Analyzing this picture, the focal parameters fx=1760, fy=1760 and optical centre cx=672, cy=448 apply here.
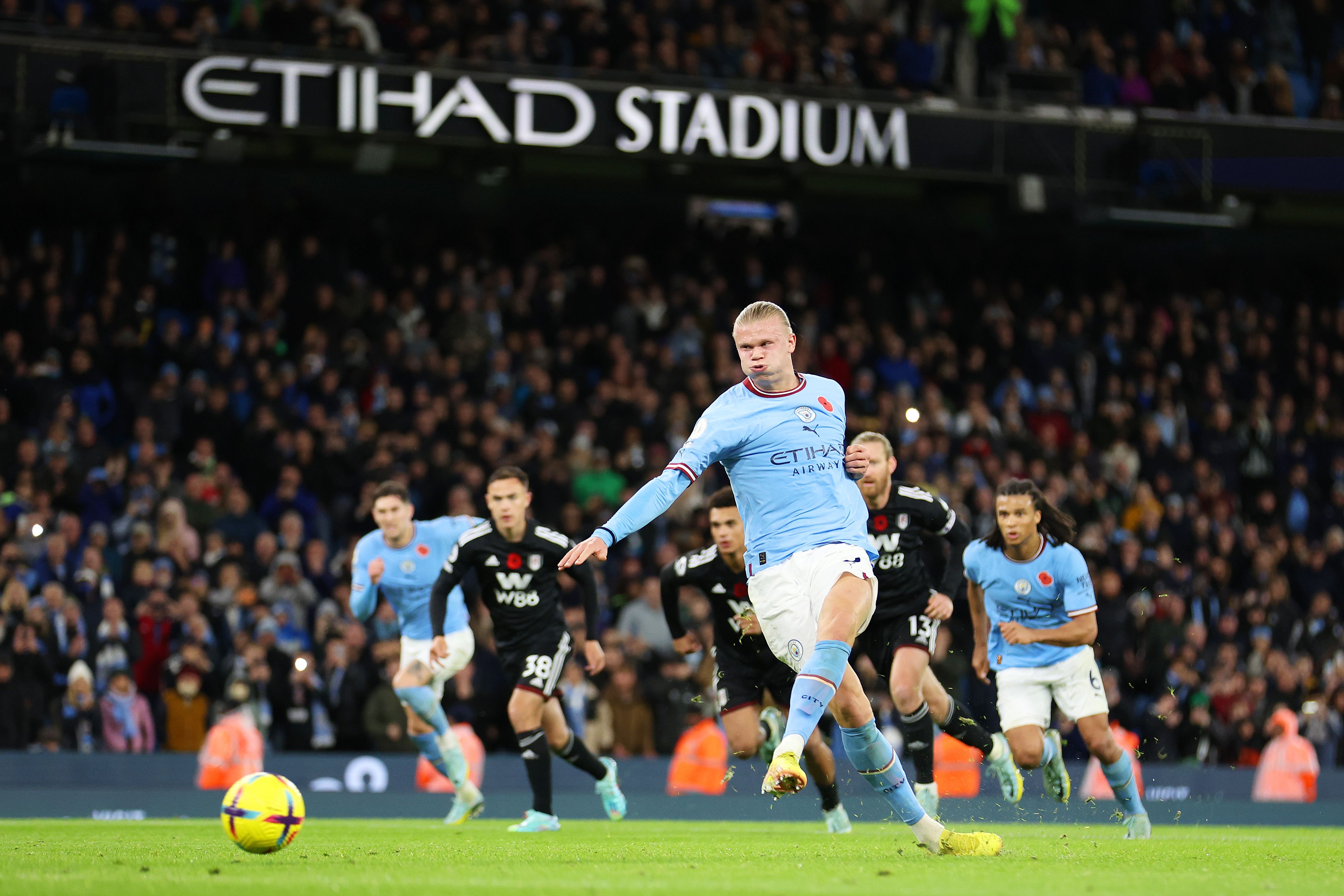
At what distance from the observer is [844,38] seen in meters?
26.0

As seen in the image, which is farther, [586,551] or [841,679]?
[841,679]

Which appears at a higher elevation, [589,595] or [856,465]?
[856,465]

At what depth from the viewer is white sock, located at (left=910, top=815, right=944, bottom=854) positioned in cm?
878

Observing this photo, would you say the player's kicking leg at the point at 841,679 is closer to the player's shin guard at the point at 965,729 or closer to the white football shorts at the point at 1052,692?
the white football shorts at the point at 1052,692

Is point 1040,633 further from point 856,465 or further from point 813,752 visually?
point 856,465

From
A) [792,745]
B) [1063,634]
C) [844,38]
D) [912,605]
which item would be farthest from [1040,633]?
[844,38]

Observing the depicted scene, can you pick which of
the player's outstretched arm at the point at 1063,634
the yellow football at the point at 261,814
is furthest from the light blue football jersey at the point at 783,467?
the player's outstretched arm at the point at 1063,634

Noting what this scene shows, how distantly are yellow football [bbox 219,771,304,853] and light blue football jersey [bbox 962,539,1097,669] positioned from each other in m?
5.66

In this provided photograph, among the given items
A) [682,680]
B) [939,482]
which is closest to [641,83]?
[939,482]

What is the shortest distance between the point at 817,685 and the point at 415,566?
23.8ft

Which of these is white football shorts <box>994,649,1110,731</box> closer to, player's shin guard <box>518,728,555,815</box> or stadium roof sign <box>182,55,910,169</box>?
player's shin guard <box>518,728,555,815</box>

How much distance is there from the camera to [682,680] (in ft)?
64.2

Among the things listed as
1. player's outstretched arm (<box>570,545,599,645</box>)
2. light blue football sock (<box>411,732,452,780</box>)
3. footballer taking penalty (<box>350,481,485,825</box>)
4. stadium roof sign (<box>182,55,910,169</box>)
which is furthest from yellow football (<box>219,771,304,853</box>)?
stadium roof sign (<box>182,55,910,169</box>)

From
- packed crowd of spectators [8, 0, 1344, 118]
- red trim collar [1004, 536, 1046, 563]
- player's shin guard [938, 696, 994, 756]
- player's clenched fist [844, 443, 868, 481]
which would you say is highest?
packed crowd of spectators [8, 0, 1344, 118]
